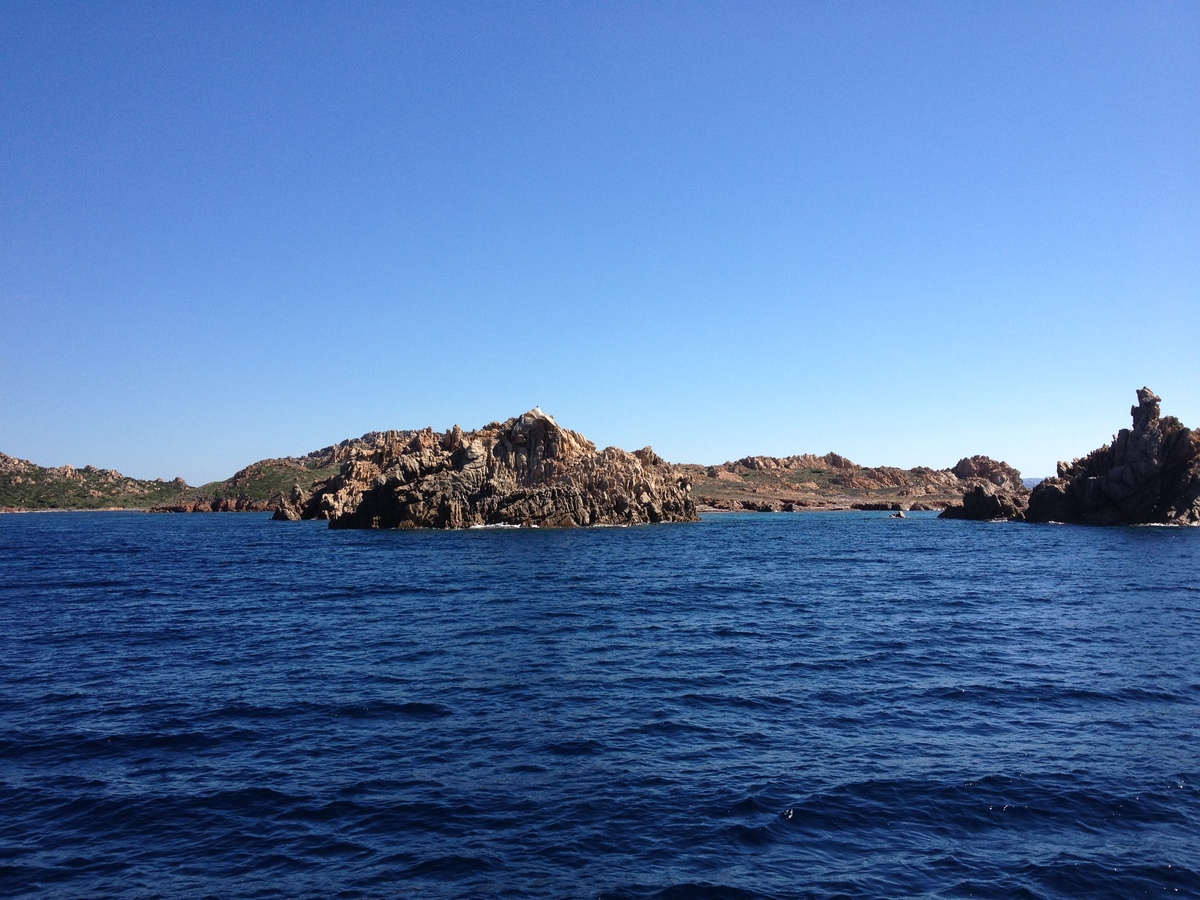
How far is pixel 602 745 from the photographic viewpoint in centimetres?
1909

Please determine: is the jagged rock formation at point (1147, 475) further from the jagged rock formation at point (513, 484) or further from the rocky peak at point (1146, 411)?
the jagged rock formation at point (513, 484)

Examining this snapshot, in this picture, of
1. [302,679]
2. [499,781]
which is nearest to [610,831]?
[499,781]

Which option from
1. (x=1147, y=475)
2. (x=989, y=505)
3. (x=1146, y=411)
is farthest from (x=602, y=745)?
(x=989, y=505)

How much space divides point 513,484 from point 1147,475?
7962 cm

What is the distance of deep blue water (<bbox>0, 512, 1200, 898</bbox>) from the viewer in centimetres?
1344

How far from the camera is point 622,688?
24.3 meters

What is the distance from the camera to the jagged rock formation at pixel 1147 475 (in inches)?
3762

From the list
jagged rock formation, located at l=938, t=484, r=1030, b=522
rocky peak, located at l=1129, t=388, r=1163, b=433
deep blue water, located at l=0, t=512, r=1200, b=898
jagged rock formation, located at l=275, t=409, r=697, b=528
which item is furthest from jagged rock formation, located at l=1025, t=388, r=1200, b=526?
deep blue water, located at l=0, t=512, r=1200, b=898

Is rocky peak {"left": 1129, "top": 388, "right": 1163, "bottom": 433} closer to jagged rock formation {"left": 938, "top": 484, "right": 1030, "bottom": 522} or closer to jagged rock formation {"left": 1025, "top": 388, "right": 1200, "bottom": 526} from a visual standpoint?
jagged rock formation {"left": 1025, "top": 388, "right": 1200, "bottom": 526}

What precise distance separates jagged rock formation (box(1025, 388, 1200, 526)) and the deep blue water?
215ft

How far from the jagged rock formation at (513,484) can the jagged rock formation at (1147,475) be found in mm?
58970

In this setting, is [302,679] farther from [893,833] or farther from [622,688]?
[893,833]

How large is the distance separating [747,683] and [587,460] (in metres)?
81.3

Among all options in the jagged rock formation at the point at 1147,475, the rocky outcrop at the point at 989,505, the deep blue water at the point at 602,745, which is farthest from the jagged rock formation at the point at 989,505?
the deep blue water at the point at 602,745
